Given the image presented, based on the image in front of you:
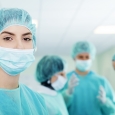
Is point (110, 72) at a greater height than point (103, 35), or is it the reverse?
point (103, 35)

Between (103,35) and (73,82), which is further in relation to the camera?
(103,35)

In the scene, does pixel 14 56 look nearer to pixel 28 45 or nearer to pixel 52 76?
pixel 28 45

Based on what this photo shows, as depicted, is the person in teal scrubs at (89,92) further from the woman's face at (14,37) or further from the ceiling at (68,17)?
the woman's face at (14,37)

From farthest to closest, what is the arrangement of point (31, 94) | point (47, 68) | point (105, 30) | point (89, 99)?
point (105, 30) → point (89, 99) → point (47, 68) → point (31, 94)

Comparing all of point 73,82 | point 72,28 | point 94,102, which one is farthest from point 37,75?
point 72,28

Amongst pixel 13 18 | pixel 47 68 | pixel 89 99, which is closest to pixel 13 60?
pixel 13 18

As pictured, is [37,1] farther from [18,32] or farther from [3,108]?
[3,108]

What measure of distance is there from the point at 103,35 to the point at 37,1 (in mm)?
2267

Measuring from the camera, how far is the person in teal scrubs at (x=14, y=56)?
99 centimetres

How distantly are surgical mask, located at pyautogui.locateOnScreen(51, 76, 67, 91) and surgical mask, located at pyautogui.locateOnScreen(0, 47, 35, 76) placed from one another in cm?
74

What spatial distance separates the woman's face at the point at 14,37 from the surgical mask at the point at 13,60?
0.07 feet

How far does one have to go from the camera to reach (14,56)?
1.01 meters

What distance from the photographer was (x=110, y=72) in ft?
19.1

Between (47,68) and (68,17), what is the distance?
163 centimetres
